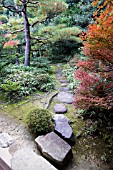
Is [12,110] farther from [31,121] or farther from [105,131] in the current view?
[105,131]

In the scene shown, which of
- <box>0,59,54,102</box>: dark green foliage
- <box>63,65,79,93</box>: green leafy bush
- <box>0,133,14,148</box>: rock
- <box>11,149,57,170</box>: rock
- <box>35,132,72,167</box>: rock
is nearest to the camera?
<box>11,149,57,170</box>: rock

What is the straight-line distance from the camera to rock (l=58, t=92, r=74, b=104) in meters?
3.43

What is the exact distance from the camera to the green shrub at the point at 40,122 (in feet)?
7.52

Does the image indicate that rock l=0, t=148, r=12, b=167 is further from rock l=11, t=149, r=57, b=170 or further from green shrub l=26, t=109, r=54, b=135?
green shrub l=26, t=109, r=54, b=135

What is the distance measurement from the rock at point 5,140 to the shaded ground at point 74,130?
70 mm

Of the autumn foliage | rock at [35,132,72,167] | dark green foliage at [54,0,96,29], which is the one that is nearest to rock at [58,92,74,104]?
the autumn foliage

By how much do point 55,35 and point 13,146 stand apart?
4.26 metres

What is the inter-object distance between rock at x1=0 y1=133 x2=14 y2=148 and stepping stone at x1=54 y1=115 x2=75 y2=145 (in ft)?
2.54

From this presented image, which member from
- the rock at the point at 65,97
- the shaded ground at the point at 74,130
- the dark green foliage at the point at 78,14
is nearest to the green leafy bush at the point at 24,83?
the shaded ground at the point at 74,130

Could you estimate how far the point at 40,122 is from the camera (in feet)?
7.70

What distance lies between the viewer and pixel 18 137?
239 cm

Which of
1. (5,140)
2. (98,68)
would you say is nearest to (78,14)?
(98,68)

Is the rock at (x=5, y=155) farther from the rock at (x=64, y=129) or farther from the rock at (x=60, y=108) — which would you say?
the rock at (x=60, y=108)

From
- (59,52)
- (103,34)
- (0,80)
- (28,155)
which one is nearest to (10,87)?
(0,80)
